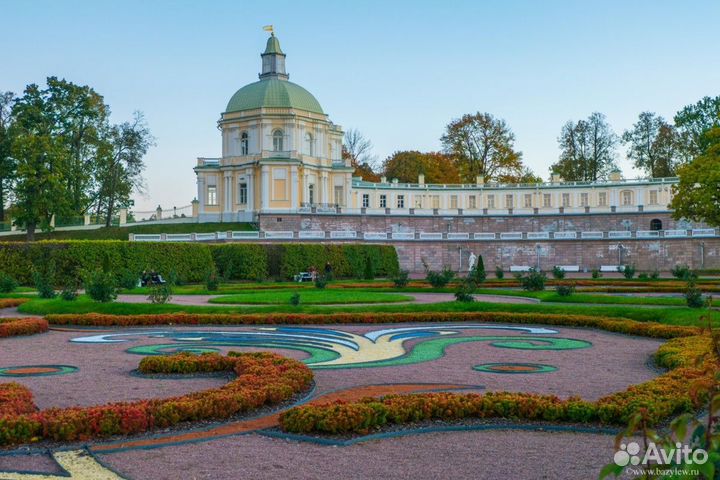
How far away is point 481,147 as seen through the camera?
9175 centimetres

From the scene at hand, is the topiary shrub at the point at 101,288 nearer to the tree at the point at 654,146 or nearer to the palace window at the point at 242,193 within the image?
the palace window at the point at 242,193

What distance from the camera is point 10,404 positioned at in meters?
9.70

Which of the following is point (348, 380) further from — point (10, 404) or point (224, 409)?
point (10, 404)

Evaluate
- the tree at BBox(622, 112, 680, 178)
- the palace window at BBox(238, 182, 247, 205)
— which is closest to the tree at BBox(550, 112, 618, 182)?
the tree at BBox(622, 112, 680, 178)

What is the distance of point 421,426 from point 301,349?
758cm

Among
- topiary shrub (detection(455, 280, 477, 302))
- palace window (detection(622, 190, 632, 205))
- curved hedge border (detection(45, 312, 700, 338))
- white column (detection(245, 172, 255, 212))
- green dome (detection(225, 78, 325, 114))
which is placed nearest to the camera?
curved hedge border (detection(45, 312, 700, 338))

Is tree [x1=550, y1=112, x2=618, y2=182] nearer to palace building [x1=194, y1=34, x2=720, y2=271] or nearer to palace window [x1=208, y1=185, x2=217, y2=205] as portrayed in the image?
palace building [x1=194, y1=34, x2=720, y2=271]

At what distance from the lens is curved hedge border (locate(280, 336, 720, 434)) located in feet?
29.8

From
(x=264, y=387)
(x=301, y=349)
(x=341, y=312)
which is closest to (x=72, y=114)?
(x=341, y=312)

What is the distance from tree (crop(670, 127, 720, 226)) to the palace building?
1360 centimetres

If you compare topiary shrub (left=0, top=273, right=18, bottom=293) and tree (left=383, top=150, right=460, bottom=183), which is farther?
tree (left=383, top=150, right=460, bottom=183)

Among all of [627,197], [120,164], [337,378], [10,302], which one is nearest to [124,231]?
[120,164]

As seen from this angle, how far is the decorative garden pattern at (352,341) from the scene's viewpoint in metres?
15.6

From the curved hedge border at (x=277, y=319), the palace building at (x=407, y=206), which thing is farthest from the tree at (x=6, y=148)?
the curved hedge border at (x=277, y=319)
